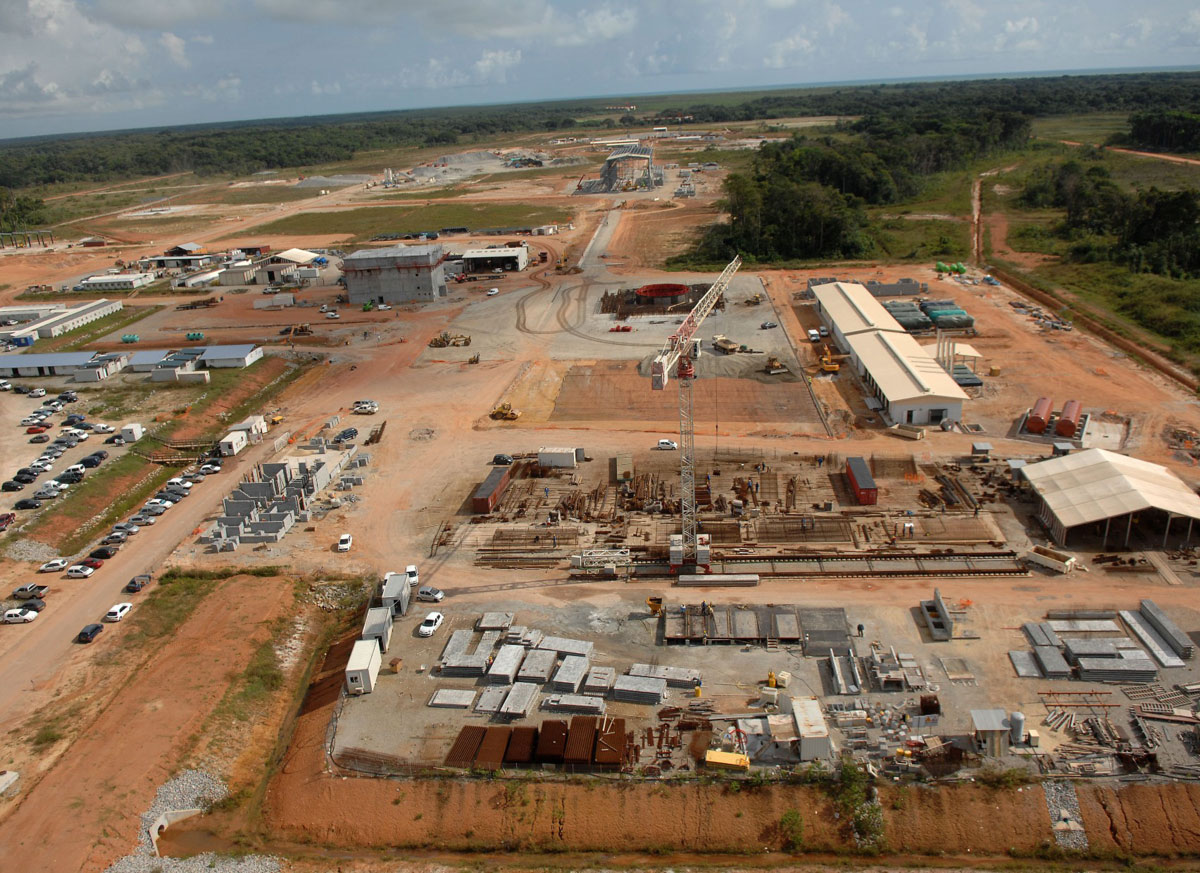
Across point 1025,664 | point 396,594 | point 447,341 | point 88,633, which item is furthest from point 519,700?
point 447,341

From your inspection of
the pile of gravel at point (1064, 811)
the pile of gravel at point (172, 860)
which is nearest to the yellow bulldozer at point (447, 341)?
the pile of gravel at point (172, 860)

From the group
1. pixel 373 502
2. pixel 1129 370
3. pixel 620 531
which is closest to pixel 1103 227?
pixel 1129 370

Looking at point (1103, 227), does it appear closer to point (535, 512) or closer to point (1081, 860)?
point (535, 512)

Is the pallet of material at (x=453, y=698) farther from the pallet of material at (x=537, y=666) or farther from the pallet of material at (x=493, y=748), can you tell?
the pallet of material at (x=537, y=666)

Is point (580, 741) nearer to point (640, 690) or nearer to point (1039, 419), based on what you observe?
point (640, 690)

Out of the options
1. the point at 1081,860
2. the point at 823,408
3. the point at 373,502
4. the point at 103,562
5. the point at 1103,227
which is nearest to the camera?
the point at 1081,860
